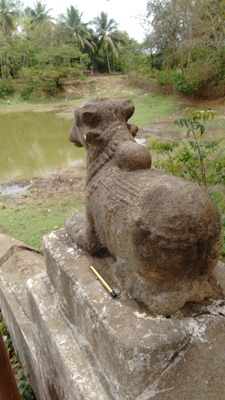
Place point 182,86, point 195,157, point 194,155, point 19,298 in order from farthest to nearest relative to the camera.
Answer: point 182,86, point 194,155, point 195,157, point 19,298

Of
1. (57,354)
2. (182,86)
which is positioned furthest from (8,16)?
(57,354)

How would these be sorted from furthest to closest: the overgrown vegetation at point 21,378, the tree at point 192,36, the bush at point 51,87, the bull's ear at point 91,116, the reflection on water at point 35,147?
the bush at point 51,87
the tree at point 192,36
the reflection on water at point 35,147
the overgrown vegetation at point 21,378
the bull's ear at point 91,116

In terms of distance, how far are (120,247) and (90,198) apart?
344 mm

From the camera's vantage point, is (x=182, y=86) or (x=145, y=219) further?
(x=182, y=86)

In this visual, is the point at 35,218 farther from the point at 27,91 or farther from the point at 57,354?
the point at 27,91

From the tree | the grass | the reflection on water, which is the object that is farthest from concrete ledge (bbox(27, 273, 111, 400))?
the tree

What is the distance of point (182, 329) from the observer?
1.19 meters

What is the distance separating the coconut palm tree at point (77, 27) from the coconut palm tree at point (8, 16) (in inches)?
140

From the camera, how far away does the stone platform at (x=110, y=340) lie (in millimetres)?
1127

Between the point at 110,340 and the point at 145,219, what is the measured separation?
1.47 feet

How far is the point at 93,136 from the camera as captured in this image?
158cm

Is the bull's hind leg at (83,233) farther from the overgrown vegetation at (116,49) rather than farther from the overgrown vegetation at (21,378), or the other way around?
the overgrown vegetation at (116,49)

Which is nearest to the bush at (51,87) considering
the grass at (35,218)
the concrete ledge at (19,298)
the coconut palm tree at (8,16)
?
the coconut palm tree at (8,16)

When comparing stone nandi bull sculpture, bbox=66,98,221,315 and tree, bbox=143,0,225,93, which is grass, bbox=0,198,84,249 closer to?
stone nandi bull sculpture, bbox=66,98,221,315
